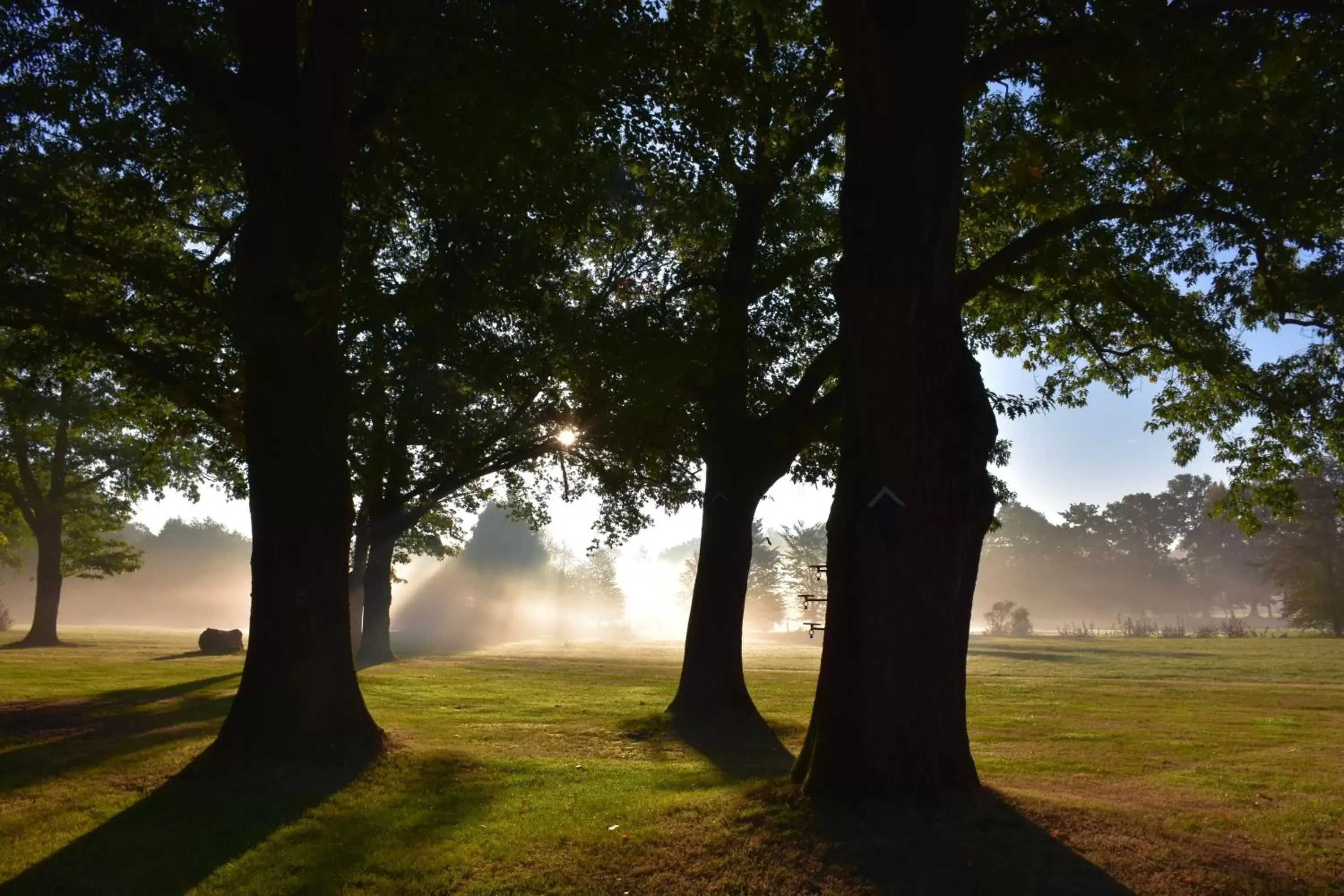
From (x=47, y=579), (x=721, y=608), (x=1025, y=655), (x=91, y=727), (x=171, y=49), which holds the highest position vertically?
(x=171, y=49)

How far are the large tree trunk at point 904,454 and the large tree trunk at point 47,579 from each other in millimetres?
39166

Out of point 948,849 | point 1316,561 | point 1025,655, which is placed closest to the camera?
point 948,849

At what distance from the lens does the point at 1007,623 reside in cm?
9000

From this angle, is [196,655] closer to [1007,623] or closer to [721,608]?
[721,608]

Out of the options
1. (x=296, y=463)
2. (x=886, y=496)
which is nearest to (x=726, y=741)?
(x=296, y=463)

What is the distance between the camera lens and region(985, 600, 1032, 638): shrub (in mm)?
81688

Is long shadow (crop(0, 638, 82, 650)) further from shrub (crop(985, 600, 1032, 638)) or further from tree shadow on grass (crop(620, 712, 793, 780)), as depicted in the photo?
shrub (crop(985, 600, 1032, 638))

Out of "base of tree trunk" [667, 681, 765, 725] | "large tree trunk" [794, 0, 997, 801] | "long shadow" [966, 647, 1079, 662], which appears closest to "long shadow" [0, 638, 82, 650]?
"base of tree trunk" [667, 681, 765, 725]

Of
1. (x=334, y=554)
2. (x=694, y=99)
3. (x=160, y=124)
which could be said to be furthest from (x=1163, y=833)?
(x=160, y=124)

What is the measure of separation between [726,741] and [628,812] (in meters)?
6.00

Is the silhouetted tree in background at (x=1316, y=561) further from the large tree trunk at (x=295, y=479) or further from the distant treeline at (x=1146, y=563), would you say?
the large tree trunk at (x=295, y=479)

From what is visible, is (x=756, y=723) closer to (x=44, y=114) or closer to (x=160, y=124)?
(x=160, y=124)

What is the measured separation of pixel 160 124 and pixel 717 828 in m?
13.5

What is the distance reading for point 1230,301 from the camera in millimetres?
14352
